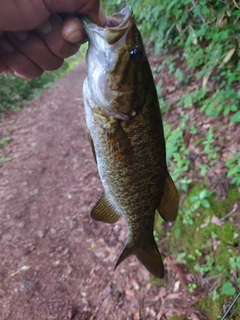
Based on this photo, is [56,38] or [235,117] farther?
[235,117]

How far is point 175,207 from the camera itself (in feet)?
6.14

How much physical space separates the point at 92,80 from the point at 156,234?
2.46 m

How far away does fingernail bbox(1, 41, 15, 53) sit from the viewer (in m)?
1.69

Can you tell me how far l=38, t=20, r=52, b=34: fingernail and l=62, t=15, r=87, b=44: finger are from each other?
0.15m


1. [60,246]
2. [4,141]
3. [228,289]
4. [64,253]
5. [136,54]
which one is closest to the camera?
[136,54]

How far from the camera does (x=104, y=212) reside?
207 centimetres

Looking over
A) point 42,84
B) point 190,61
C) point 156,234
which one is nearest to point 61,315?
point 156,234

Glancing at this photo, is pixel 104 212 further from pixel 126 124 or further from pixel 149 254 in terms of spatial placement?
pixel 126 124

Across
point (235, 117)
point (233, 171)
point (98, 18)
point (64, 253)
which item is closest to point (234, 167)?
point (233, 171)

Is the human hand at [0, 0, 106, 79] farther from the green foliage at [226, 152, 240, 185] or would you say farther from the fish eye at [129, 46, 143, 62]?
the green foliage at [226, 152, 240, 185]

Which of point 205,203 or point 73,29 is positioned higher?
→ point 73,29

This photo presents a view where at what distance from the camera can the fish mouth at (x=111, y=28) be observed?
131 cm

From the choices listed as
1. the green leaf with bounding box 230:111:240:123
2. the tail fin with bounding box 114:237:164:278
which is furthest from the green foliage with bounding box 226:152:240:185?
the tail fin with bounding box 114:237:164:278

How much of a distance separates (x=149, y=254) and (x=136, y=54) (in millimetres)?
1378
